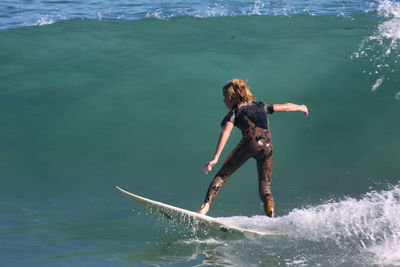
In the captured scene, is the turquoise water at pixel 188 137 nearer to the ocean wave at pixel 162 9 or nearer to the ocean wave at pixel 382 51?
the ocean wave at pixel 382 51

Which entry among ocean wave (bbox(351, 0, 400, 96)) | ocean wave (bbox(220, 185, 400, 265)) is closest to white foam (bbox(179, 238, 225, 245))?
ocean wave (bbox(220, 185, 400, 265))

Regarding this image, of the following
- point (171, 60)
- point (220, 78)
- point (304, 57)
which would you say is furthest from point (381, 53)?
point (171, 60)

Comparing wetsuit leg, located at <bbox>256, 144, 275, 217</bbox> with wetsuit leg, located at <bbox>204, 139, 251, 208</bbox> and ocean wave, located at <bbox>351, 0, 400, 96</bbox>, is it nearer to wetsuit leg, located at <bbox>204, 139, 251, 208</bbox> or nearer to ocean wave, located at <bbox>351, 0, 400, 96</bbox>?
wetsuit leg, located at <bbox>204, 139, 251, 208</bbox>

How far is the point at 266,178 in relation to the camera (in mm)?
4824

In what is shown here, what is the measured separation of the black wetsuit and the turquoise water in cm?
32

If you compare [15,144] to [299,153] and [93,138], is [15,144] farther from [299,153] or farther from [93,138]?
[299,153]

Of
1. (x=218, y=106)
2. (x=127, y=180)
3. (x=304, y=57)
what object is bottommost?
(x=127, y=180)

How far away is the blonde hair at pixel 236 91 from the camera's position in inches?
184

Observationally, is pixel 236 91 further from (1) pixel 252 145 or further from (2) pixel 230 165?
(2) pixel 230 165

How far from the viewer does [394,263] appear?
3.81 m

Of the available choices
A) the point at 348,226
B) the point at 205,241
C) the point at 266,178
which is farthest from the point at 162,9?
the point at 348,226

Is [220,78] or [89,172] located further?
[220,78]

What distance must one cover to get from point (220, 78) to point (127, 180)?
124 inches

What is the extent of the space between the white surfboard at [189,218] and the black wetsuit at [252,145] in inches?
8.7
